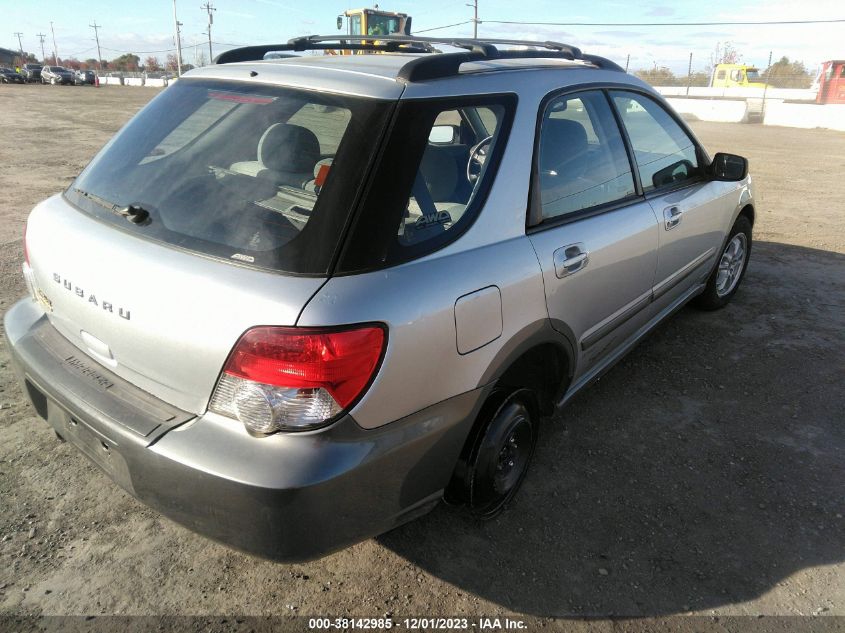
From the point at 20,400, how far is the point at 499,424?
8.34ft

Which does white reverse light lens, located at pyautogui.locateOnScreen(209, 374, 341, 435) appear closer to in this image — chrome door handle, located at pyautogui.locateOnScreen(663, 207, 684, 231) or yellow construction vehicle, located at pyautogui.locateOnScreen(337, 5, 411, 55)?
chrome door handle, located at pyautogui.locateOnScreen(663, 207, 684, 231)

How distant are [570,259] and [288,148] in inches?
46.6

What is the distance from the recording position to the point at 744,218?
→ 188 inches

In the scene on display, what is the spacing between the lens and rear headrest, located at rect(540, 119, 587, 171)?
2.56m

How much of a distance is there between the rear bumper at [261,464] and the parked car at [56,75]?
64.4 metres

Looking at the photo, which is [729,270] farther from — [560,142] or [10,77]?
[10,77]

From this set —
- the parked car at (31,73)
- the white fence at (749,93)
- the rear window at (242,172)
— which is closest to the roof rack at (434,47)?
the rear window at (242,172)

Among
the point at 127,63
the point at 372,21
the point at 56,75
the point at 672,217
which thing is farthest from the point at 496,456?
the point at 127,63

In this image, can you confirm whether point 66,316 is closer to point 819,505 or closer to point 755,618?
point 755,618

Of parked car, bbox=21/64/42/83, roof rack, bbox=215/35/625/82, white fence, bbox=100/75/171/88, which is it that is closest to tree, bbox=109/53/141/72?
white fence, bbox=100/75/171/88

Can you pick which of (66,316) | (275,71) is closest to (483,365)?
(275,71)

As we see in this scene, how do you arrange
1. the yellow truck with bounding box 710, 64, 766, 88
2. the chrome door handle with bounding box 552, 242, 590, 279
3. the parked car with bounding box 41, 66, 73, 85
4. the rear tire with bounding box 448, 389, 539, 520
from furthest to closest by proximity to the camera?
1. the parked car with bounding box 41, 66, 73, 85
2. the yellow truck with bounding box 710, 64, 766, 88
3. the chrome door handle with bounding box 552, 242, 590, 279
4. the rear tire with bounding box 448, 389, 539, 520

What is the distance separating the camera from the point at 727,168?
3848 mm

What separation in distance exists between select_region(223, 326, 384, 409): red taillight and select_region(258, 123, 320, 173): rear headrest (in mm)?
723
